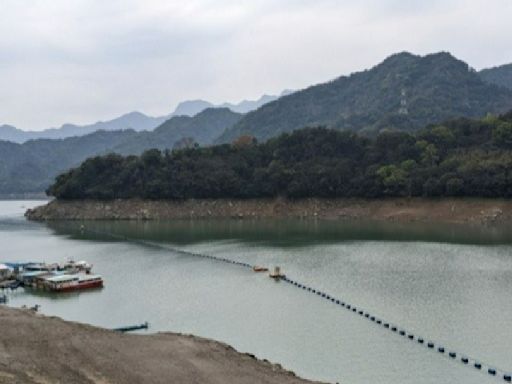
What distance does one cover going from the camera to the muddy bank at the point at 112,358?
18.3 metres

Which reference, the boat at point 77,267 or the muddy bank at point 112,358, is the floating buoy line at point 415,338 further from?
the boat at point 77,267

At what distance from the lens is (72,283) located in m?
38.7

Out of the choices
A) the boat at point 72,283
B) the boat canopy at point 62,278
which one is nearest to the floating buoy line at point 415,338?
the boat at point 72,283

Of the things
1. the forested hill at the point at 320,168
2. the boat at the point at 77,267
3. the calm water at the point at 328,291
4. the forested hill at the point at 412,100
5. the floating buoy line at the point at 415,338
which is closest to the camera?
the floating buoy line at the point at 415,338

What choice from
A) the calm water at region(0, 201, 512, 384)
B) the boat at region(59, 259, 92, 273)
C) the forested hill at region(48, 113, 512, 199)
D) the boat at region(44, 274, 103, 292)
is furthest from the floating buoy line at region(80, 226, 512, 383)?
the forested hill at region(48, 113, 512, 199)

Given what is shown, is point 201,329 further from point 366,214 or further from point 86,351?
point 366,214

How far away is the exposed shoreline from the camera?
69.6 meters

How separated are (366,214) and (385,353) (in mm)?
54772

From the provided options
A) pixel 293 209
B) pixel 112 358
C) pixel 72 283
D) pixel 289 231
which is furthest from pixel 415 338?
pixel 293 209

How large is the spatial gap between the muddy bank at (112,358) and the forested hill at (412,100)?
381 feet

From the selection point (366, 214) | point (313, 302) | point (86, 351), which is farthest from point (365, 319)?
point (366, 214)

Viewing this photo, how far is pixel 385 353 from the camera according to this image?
23.2 meters

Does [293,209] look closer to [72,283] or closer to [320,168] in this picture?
[320,168]

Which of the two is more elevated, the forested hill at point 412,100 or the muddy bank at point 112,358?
the forested hill at point 412,100
